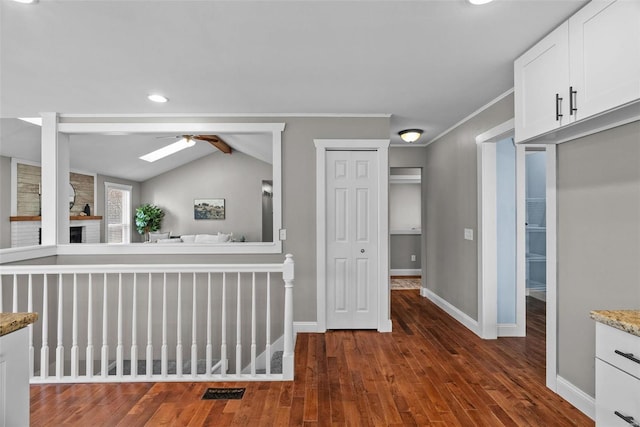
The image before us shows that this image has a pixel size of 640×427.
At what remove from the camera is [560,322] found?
2371 mm

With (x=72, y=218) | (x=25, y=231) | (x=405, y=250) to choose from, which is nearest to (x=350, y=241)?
(x=405, y=250)

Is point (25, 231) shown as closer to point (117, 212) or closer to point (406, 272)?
point (117, 212)

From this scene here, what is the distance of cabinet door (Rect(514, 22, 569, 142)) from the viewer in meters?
1.96

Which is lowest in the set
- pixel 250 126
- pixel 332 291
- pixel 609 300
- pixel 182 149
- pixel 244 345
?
pixel 244 345

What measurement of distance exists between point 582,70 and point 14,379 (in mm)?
2965

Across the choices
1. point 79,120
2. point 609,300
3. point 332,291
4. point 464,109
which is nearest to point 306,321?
point 332,291

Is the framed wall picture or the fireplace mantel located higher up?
the framed wall picture

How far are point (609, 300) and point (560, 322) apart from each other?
0.46m

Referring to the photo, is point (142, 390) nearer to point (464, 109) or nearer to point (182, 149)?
point (464, 109)

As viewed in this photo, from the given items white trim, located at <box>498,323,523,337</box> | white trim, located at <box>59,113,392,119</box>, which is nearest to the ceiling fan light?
white trim, located at <box>59,113,392,119</box>

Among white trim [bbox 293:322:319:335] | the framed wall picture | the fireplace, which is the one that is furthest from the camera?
the framed wall picture

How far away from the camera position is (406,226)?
772 centimetres

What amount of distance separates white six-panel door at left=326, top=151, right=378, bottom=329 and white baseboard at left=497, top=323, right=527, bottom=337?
4.49ft

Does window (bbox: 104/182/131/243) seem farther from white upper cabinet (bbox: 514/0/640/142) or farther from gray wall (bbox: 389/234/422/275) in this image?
white upper cabinet (bbox: 514/0/640/142)
